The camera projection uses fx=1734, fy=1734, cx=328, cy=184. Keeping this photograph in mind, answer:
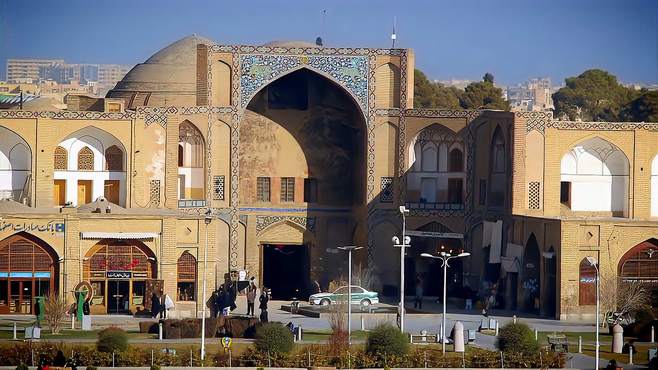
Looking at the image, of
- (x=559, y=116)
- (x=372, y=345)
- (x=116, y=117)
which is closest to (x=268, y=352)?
(x=372, y=345)

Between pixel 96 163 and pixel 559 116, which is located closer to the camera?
pixel 96 163

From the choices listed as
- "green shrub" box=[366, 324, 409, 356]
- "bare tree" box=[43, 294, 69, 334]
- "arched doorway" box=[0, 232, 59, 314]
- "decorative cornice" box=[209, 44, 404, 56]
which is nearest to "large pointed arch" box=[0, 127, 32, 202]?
"arched doorway" box=[0, 232, 59, 314]

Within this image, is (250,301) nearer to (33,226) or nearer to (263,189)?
(33,226)

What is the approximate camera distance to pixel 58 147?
151ft

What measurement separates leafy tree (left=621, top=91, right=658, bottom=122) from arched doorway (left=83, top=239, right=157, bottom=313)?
27061mm

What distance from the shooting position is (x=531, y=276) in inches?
1711

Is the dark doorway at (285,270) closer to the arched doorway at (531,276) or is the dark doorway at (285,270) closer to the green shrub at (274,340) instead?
the arched doorway at (531,276)

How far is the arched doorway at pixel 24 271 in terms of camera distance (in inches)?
1645

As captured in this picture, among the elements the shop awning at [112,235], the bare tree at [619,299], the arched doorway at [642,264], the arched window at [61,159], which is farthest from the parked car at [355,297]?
the arched window at [61,159]

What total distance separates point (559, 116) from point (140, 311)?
3974 cm

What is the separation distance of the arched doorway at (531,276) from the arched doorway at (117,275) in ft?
30.5

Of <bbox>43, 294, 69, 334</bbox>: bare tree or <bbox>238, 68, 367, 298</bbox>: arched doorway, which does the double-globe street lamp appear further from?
<bbox>238, 68, 367, 298</bbox>: arched doorway

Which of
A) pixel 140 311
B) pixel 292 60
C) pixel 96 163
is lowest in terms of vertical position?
pixel 140 311

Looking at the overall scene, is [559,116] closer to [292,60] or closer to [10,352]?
[292,60]
